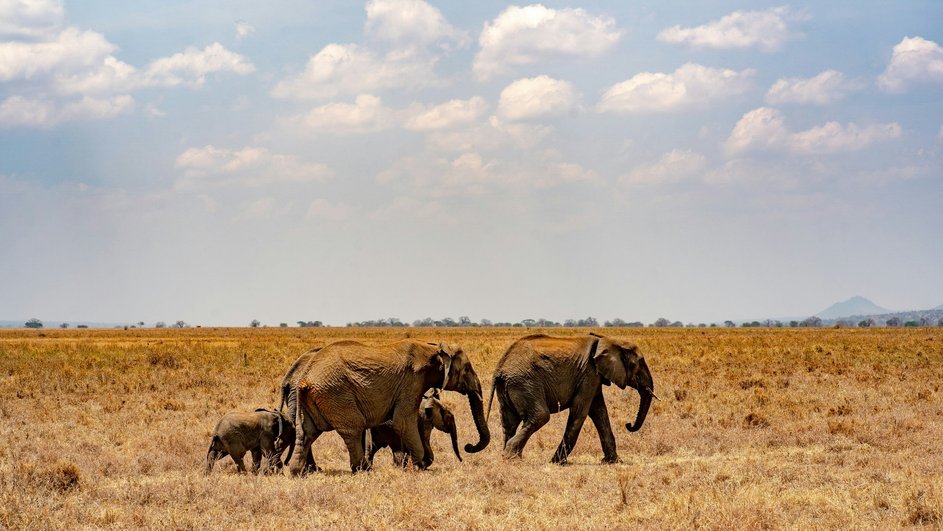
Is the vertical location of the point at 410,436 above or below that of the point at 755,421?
above

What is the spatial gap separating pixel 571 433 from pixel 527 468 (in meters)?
1.54

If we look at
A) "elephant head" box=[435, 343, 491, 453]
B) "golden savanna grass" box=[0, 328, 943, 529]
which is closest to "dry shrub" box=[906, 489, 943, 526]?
"golden savanna grass" box=[0, 328, 943, 529]

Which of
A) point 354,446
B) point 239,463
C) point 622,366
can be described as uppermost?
point 622,366

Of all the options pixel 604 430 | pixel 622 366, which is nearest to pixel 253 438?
pixel 604 430

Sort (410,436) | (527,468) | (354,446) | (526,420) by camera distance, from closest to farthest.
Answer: (354,446) → (527,468) → (410,436) → (526,420)

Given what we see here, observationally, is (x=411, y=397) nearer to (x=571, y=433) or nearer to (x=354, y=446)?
(x=354, y=446)

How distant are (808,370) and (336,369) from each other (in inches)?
1007

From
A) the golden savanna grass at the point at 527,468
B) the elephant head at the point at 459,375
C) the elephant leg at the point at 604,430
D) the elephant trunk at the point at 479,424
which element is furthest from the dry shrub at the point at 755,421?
the elephant head at the point at 459,375

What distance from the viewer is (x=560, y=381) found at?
53.2 feet

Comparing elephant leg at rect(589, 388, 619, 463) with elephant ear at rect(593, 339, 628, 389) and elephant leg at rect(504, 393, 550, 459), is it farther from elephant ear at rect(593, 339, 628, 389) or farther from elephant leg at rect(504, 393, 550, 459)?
elephant leg at rect(504, 393, 550, 459)

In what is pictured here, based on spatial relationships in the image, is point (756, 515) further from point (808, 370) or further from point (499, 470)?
point (808, 370)

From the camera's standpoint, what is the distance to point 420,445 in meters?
15.2

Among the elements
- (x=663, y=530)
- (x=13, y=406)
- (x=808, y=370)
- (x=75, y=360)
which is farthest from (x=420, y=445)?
(x=75, y=360)

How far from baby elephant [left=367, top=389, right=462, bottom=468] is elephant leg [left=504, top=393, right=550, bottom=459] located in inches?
37.6
